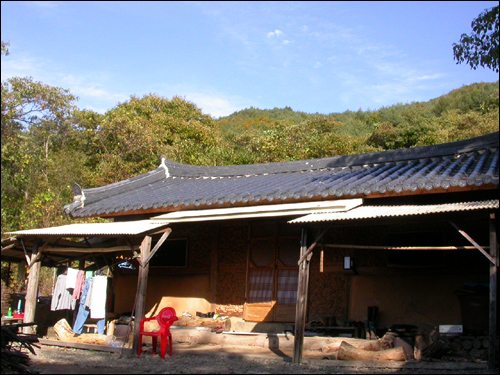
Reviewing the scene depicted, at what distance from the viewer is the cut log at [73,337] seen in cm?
1005

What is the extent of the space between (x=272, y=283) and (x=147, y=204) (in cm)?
303

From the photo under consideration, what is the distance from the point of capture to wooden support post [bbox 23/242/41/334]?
34.4ft

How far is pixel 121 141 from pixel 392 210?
59.6ft

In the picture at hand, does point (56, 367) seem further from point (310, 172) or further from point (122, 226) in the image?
point (310, 172)

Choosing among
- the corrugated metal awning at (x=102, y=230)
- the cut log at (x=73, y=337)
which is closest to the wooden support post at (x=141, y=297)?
the corrugated metal awning at (x=102, y=230)

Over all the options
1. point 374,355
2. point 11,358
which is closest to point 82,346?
point 11,358

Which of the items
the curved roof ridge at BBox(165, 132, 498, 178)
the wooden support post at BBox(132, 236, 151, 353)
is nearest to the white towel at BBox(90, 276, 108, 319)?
the wooden support post at BBox(132, 236, 151, 353)

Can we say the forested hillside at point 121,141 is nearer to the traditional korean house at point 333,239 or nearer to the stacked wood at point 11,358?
the traditional korean house at point 333,239

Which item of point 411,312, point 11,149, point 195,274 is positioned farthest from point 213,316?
point 11,149

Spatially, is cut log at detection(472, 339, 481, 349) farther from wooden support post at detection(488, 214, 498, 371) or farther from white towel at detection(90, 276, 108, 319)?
white towel at detection(90, 276, 108, 319)

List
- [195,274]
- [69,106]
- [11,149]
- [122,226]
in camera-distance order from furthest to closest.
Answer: [69,106] → [11,149] → [195,274] → [122,226]

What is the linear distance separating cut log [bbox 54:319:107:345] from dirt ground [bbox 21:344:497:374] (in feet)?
2.16

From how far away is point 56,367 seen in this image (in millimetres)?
7246

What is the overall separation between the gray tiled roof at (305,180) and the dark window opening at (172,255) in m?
1.22
